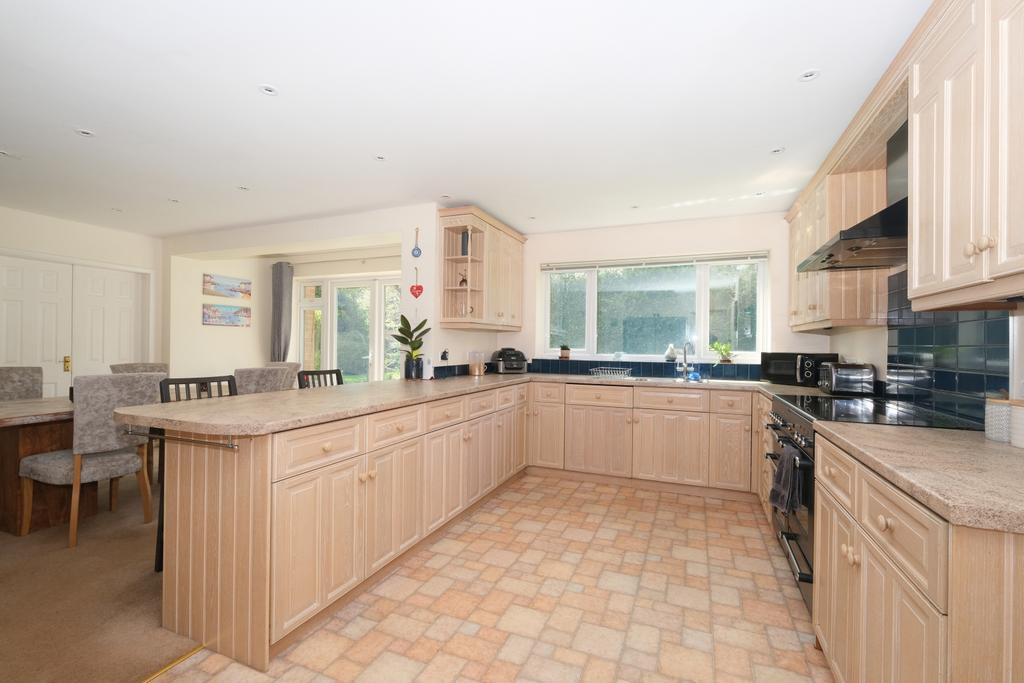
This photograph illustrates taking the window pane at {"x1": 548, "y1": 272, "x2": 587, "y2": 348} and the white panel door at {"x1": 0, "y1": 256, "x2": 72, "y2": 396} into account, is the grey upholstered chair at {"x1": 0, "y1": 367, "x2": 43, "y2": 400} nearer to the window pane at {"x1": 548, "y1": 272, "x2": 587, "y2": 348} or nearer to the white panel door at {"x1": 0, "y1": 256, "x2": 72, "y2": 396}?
the white panel door at {"x1": 0, "y1": 256, "x2": 72, "y2": 396}

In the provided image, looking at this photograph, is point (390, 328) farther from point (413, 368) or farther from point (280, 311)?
point (413, 368)

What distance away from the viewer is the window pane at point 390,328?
604 cm

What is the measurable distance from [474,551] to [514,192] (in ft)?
Result: 8.48

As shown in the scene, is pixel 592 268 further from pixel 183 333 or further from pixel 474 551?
pixel 183 333

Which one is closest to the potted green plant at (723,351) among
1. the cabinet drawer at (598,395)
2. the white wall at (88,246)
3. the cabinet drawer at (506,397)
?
the cabinet drawer at (598,395)

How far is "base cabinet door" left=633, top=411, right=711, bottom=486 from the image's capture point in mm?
3678

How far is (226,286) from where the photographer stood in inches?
234

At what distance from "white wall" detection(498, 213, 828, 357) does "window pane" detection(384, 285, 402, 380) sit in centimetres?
174

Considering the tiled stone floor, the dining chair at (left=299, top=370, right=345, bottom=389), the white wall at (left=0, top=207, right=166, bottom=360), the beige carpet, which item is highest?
the white wall at (left=0, top=207, right=166, bottom=360)

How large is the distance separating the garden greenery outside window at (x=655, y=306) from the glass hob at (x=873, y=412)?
1.65m

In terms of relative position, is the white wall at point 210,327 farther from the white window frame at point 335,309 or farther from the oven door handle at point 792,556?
the oven door handle at point 792,556

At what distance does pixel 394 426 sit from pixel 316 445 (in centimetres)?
54

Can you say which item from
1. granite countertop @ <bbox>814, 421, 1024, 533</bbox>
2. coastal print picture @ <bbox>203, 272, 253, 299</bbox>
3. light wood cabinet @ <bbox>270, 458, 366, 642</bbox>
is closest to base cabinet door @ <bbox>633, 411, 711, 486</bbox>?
granite countertop @ <bbox>814, 421, 1024, 533</bbox>

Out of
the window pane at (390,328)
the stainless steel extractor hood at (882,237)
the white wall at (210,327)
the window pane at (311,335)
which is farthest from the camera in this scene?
the window pane at (311,335)
